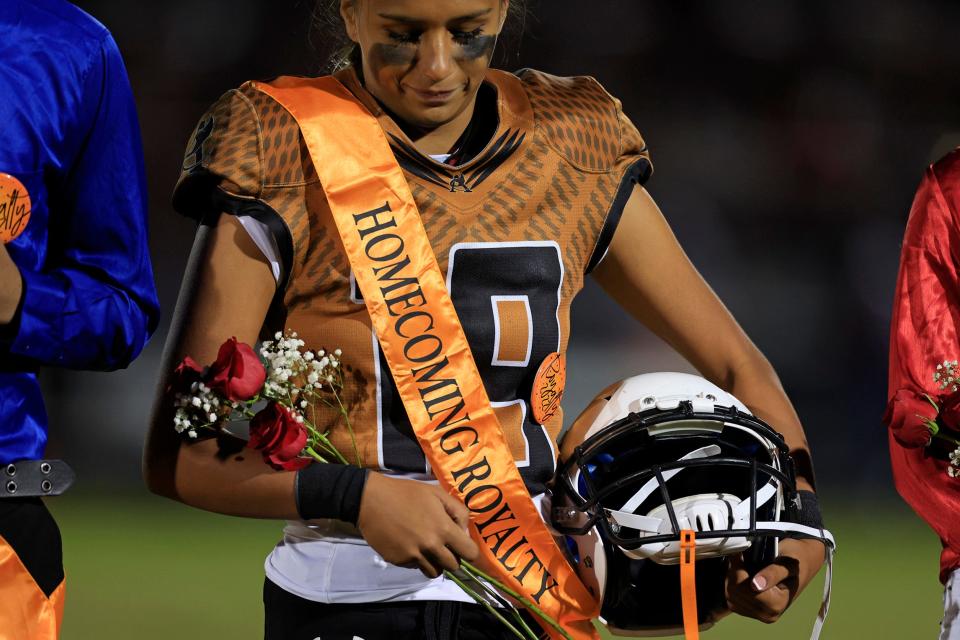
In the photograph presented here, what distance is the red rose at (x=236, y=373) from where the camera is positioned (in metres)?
1.69

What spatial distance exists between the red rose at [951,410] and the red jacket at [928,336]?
0.06 metres

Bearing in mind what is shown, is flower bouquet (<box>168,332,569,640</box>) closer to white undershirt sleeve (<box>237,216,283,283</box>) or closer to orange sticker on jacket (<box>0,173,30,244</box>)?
white undershirt sleeve (<box>237,216,283,283</box>)

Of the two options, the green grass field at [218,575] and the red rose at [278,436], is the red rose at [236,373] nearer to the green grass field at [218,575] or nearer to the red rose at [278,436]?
the red rose at [278,436]

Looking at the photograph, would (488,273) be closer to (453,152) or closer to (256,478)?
(453,152)

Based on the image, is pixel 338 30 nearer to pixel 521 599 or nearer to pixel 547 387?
pixel 547 387

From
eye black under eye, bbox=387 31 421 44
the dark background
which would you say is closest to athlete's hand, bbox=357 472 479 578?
eye black under eye, bbox=387 31 421 44

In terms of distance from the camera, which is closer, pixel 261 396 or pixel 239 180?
pixel 261 396

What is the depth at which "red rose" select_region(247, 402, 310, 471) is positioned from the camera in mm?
1726

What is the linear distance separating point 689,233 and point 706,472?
Answer: 5630 mm

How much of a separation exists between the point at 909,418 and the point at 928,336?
192mm

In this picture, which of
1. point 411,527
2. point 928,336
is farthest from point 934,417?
point 411,527

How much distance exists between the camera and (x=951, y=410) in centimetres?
211

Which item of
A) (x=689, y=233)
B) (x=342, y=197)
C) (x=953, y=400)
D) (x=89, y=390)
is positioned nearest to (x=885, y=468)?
(x=689, y=233)

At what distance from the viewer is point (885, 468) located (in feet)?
20.9
